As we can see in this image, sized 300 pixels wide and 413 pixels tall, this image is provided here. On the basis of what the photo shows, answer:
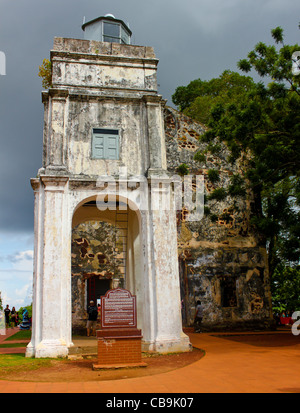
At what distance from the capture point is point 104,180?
1073cm

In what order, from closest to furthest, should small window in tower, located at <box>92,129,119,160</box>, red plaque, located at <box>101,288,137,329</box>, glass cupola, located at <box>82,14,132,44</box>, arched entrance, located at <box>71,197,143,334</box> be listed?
red plaque, located at <box>101,288,137,329</box>, small window in tower, located at <box>92,129,119,160</box>, glass cupola, located at <box>82,14,132,44</box>, arched entrance, located at <box>71,197,143,334</box>

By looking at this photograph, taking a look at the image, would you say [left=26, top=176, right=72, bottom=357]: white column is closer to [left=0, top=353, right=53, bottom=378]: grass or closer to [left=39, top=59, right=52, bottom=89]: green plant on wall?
[left=0, top=353, right=53, bottom=378]: grass

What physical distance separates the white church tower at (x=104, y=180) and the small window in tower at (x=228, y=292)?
563 cm

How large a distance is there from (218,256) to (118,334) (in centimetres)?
970

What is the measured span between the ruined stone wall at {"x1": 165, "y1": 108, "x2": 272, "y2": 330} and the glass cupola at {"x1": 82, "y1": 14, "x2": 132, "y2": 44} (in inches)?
189

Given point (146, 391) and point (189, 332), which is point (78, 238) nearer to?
point (189, 332)

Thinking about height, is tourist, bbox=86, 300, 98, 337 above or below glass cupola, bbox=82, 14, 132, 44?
below

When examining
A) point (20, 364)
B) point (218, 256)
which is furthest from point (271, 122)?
point (20, 364)

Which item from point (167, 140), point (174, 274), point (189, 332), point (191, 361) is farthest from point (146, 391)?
point (167, 140)

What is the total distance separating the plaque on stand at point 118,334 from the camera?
786cm

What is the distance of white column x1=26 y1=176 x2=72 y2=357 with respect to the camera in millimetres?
9352

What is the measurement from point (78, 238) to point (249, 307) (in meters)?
7.69

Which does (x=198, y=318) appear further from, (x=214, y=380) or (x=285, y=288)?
(x=285, y=288)

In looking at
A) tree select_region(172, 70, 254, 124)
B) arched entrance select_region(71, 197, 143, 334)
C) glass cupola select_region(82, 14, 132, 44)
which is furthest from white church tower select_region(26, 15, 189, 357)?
tree select_region(172, 70, 254, 124)
